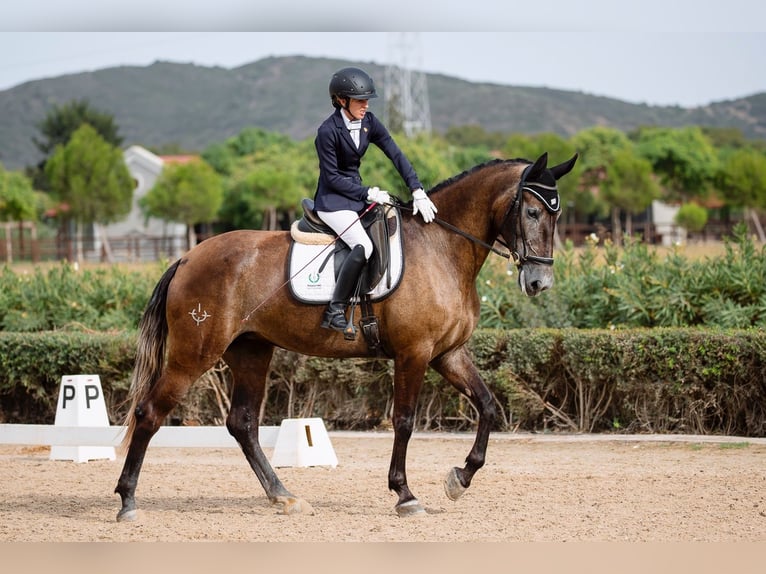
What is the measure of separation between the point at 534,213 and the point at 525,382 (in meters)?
4.15

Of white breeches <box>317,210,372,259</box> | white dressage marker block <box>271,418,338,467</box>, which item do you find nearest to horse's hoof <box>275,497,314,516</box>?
white breeches <box>317,210,372,259</box>

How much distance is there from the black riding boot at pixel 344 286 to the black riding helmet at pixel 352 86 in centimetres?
101

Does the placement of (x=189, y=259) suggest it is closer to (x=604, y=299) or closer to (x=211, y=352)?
(x=211, y=352)

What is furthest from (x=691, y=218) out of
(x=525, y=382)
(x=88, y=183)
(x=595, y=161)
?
(x=525, y=382)

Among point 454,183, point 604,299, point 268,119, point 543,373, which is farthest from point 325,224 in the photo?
point 268,119

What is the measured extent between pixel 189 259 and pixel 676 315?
20.1ft

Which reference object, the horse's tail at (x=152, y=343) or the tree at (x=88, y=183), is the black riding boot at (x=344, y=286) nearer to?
the horse's tail at (x=152, y=343)

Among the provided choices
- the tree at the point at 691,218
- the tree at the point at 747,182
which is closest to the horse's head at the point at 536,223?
the tree at the point at 691,218

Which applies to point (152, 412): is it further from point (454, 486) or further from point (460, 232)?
point (460, 232)

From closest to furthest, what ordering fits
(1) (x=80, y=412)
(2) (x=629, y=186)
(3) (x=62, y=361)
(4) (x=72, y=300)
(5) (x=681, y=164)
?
(1) (x=80, y=412)
(3) (x=62, y=361)
(4) (x=72, y=300)
(2) (x=629, y=186)
(5) (x=681, y=164)

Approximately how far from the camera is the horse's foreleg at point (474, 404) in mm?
6652

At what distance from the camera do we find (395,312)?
21.7 ft

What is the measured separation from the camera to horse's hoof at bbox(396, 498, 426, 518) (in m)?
6.53

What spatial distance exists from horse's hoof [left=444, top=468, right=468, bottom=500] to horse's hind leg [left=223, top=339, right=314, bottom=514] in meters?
1.16
